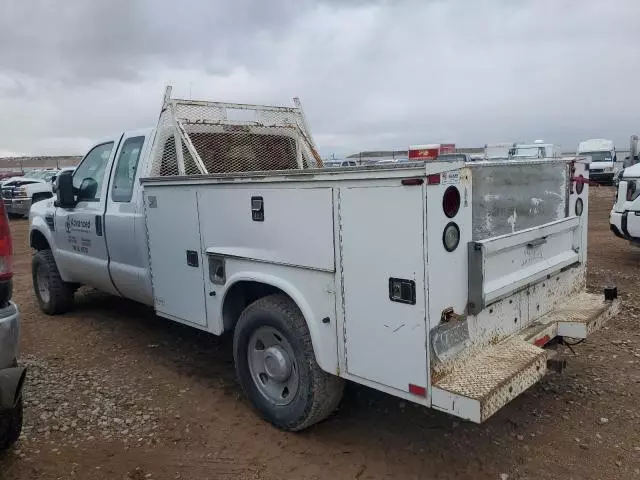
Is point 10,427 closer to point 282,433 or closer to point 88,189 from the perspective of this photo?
point 282,433

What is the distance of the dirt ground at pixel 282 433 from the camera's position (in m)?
3.45

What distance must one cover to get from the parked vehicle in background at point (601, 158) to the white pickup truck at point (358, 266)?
27344mm

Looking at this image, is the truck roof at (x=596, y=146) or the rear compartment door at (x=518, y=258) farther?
the truck roof at (x=596, y=146)

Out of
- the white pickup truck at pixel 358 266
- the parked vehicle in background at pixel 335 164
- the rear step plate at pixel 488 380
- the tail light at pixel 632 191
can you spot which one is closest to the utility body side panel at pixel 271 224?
the white pickup truck at pixel 358 266

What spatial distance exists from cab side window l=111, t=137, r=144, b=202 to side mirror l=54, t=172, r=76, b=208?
0.70m

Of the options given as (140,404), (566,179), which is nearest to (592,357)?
(566,179)

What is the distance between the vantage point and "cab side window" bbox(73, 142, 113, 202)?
5.88 m

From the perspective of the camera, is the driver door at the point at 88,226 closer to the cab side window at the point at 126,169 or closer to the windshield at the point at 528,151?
the cab side window at the point at 126,169

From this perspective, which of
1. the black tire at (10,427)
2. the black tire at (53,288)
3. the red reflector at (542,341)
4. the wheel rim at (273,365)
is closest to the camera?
the black tire at (10,427)

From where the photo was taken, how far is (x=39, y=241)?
7234mm

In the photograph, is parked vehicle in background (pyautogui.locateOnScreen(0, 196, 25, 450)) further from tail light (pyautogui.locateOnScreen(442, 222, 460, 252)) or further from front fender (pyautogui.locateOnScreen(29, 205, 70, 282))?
front fender (pyautogui.locateOnScreen(29, 205, 70, 282))

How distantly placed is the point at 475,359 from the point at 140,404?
8.61ft

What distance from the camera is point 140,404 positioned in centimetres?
441

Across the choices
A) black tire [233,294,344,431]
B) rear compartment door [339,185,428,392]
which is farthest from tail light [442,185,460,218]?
black tire [233,294,344,431]
